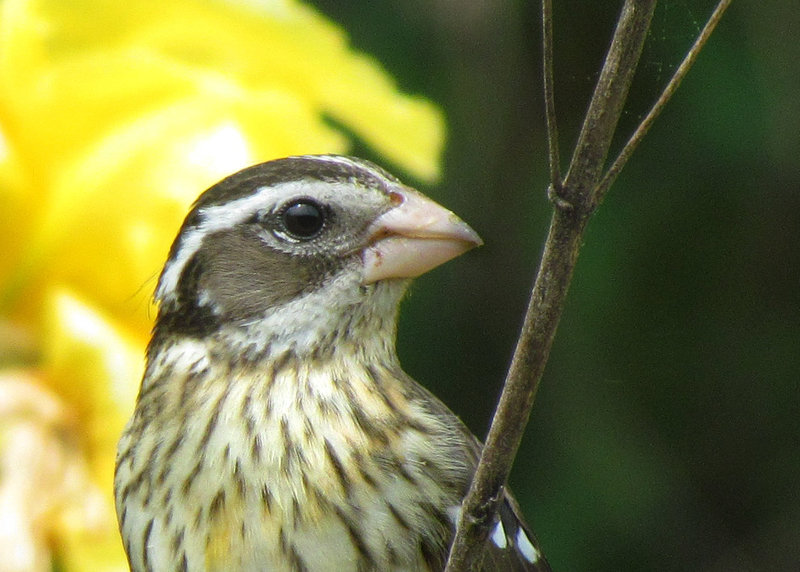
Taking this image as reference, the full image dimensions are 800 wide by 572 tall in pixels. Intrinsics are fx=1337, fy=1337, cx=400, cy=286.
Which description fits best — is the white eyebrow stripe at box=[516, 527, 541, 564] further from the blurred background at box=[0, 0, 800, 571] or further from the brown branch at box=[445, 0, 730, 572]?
the brown branch at box=[445, 0, 730, 572]

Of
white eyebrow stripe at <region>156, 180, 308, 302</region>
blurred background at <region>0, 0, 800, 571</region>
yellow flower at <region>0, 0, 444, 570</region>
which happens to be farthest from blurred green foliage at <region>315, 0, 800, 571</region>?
white eyebrow stripe at <region>156, 180, 308, 302</region>

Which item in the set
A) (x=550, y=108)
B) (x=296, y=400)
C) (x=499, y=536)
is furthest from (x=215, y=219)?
(x=550, y=108)

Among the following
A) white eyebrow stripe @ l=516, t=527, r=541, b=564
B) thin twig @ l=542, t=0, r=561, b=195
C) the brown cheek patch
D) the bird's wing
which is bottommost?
white eyebrow stripe @ l=516, t=527, r=541, b=564

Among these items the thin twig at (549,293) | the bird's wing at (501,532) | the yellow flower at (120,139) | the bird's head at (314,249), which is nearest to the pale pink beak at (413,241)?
the bird's head at (314,249)

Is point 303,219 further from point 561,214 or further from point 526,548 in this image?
point 561,214

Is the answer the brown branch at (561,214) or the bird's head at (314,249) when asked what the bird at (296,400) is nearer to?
the bird's head at (314,249)

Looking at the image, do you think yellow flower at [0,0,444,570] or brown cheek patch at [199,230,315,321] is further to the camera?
yellow flower at [0,0,444,570]
